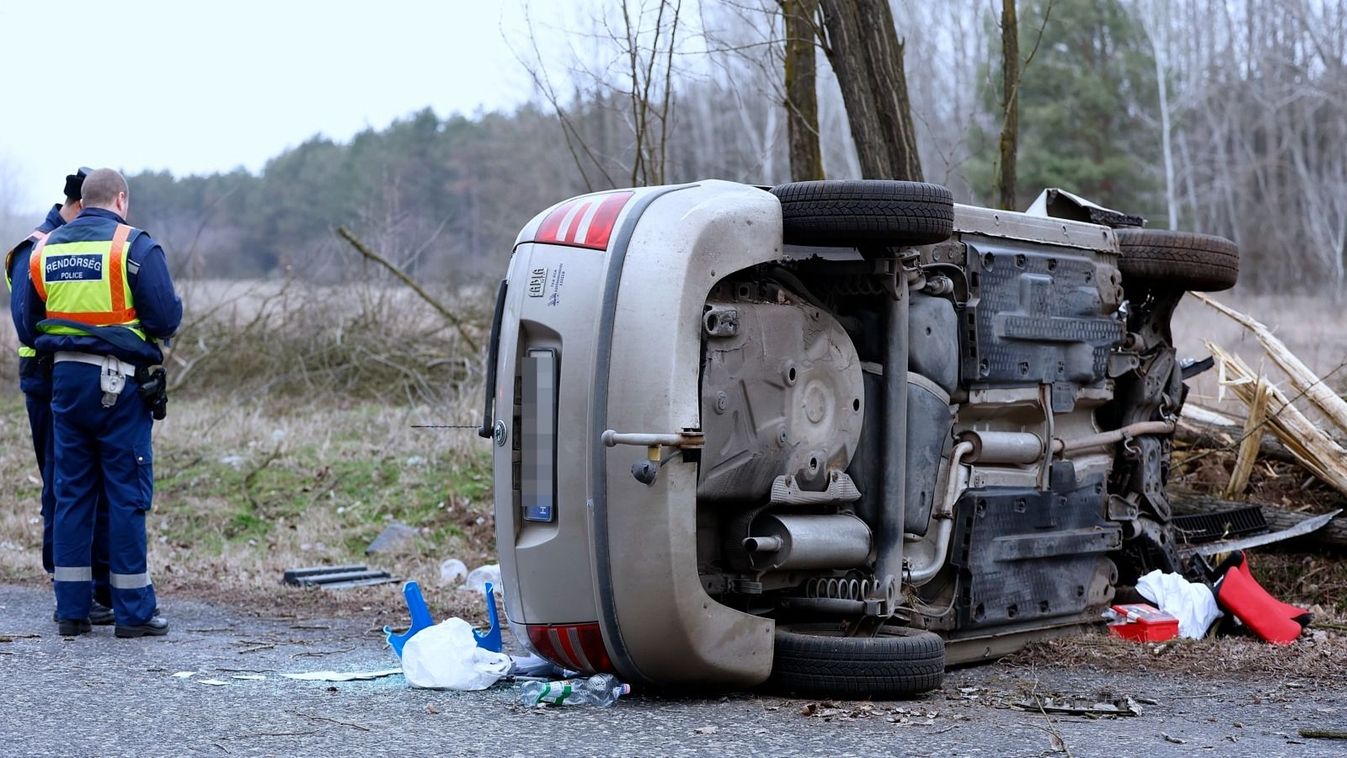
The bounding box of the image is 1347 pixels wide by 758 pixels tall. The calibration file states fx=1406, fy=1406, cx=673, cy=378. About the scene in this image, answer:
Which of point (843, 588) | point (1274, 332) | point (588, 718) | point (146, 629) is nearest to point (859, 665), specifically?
point (843, 588)

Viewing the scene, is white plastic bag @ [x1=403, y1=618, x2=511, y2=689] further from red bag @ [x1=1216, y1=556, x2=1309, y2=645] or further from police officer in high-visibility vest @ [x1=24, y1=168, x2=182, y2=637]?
red bag @ [x1=1216, y1=556, x2=1309, y2=645]

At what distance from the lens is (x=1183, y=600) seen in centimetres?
594

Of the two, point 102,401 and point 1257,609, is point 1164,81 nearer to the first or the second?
point 1257,609

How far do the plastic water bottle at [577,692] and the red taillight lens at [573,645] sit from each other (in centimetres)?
5

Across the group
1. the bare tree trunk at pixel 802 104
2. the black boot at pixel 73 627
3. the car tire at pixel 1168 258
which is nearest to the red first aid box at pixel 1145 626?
the car tire at pixel 1168 258

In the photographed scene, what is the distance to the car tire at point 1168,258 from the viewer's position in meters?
6.12

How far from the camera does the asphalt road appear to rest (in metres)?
3.77

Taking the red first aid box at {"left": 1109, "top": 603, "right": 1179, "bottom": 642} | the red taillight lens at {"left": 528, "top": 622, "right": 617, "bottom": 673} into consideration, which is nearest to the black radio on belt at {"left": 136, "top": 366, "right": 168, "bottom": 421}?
the red taillight lens at {"left": 528, "top": 622, "right": 617, "bottom": 673}

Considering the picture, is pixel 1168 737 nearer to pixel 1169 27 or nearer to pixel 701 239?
pixel 701 239

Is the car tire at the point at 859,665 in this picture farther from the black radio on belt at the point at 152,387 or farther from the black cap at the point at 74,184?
the black cap at the point at 74,184

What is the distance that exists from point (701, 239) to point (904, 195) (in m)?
0.77

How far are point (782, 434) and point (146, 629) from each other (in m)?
3.09

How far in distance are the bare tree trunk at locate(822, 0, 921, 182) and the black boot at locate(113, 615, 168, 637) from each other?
4.41 meters

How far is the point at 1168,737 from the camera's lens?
155 inches
